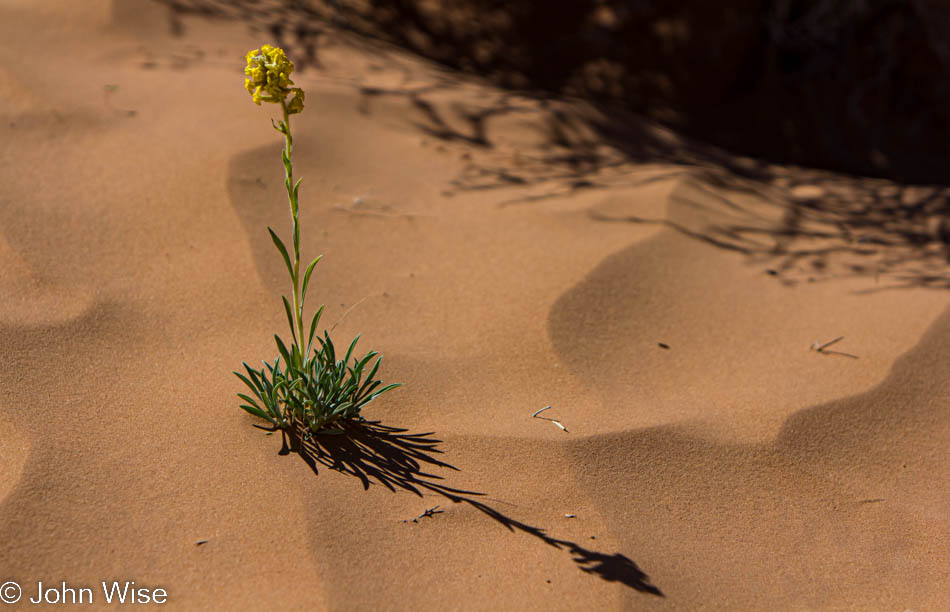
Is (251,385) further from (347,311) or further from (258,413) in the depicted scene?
(347,311)

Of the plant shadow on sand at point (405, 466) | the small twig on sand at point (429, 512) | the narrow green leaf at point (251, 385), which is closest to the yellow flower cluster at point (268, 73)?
the narrow green leaf at point (251, 385)

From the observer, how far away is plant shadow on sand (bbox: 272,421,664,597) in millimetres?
1632

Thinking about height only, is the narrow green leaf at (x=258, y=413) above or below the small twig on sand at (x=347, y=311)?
below

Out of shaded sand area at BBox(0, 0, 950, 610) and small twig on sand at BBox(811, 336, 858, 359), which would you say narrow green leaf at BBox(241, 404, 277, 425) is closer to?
shaded sand area at BBox(0, 0, 950, 610)

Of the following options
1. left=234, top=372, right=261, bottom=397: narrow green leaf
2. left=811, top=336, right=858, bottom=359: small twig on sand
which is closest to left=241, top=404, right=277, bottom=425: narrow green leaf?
left=234, top=372, right=261, bottom=397: narrow green leaf

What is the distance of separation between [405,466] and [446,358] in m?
0.45

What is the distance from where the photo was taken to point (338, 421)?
188 cm

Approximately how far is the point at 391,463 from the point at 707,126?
2.94 metres

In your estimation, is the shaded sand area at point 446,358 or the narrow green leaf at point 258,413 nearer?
the shaded sand area at point 446,358

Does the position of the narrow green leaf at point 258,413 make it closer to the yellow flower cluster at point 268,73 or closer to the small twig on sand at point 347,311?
the small twig on sand at point 347,311

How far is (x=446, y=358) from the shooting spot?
218 cm

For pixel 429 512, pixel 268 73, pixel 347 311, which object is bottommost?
pixel 429 512

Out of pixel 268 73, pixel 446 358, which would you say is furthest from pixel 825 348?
pixel 268 73

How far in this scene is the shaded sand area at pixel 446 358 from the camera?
5.26 feet
